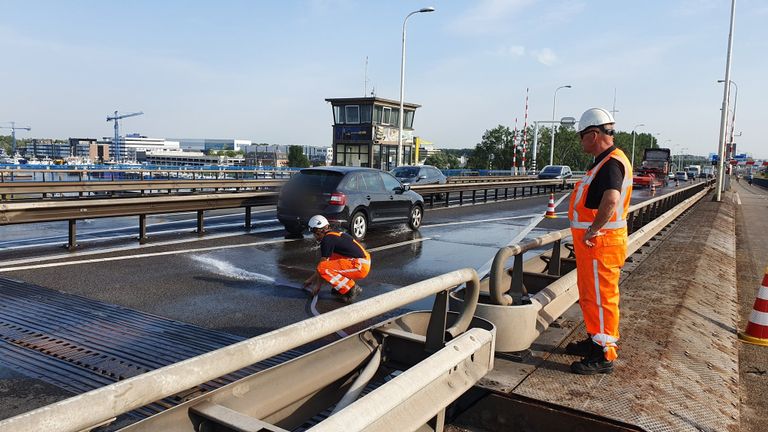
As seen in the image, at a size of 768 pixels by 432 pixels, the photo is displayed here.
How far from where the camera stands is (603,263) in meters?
3.99

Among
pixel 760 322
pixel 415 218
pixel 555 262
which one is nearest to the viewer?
pixel 760 322

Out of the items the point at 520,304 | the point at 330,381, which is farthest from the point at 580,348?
the point at 330,381

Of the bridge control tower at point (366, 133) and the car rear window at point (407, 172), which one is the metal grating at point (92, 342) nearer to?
the car rear window at point (407, 172)

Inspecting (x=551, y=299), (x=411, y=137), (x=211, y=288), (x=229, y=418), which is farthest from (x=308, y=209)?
(x=411, y=137)

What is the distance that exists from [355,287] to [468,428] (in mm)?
3387

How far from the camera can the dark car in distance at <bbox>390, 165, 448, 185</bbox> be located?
22.7 m

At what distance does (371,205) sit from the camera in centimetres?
1191

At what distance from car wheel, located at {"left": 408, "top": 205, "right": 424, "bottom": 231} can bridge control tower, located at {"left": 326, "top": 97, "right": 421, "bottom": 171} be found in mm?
21185

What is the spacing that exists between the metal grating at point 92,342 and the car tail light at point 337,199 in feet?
17.9

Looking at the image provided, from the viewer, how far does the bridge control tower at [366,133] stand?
35.4 meters

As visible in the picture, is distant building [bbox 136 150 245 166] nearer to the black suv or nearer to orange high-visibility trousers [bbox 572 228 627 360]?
the black suv

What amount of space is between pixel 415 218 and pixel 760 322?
8.33 meters

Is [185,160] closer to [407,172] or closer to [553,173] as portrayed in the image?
[553,173]

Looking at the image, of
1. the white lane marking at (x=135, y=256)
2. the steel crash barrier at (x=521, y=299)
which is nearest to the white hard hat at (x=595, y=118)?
the steel crash barrier at (x=521, y=299)
